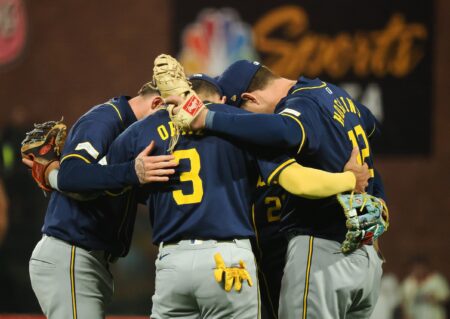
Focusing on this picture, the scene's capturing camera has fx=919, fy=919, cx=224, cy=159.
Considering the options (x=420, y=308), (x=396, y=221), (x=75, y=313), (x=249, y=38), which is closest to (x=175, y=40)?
(x=249, y=38)

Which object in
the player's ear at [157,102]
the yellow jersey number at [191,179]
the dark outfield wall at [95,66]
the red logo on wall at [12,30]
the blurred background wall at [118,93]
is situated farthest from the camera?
the red logo on wall at [12,30]

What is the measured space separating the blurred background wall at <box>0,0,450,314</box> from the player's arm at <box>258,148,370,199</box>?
6404 mm

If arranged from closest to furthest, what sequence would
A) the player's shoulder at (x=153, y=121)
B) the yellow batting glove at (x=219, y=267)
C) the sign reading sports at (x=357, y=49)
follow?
the yellow batting glove at (x=219, y=267)
the player's shoulder at (x=153, y=121)
the sign reading sports at (x=357, y=49)

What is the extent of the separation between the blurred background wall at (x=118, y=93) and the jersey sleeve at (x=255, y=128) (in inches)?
256

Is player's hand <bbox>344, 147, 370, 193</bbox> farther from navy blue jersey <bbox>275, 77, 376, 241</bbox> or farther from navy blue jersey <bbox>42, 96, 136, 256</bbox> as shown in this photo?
navy blue jersey <bbox>42, 96, 136, 256</bbox>

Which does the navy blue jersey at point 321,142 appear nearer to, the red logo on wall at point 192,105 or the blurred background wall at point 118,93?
the red logo on wall at point 192,105

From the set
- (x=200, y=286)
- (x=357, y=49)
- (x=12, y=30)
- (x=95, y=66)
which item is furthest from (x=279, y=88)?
(x=12, y=30)

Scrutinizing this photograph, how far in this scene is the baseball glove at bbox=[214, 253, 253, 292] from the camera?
3.48 meters

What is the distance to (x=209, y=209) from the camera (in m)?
3.55

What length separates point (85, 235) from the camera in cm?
408

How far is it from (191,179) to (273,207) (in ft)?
2.39

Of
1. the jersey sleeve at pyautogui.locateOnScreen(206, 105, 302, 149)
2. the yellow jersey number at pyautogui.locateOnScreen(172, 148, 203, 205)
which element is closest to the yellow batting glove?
the yellow jersey number at pyautogui.locateOnScreen(172, 148, 203, 205)

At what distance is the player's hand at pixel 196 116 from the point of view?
11.7 ft

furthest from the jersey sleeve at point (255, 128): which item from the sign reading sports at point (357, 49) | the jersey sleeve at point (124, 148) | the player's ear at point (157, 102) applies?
the sign reading sports at point (357, 49)
